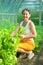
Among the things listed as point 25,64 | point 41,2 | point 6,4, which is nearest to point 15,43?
point 25,64

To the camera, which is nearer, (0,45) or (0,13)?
(0,45)

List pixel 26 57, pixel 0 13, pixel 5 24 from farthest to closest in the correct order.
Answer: pixel 0 13 → pixel 5 24 → pixel 26 57

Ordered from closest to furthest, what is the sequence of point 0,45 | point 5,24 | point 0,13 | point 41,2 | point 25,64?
point 0,45 < point 25,64 < point 5,24 < point 0,13 < point 41,2

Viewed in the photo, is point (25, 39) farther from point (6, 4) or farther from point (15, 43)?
point (6, 4)

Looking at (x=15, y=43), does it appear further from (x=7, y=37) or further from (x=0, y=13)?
(x=0, y=13)

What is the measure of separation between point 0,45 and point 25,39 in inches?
83.4

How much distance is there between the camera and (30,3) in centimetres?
1694

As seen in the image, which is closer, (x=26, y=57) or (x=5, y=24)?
(x=26, y=57)

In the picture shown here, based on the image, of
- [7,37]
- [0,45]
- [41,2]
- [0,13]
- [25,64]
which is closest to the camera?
[0,45]

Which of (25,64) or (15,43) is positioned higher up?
(15,43)

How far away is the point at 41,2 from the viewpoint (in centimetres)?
1616

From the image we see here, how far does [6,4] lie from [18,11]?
4.57 meters

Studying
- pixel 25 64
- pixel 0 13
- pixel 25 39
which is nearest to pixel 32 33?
pixel 25 39

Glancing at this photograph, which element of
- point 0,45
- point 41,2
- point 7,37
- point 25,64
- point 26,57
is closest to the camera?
point 0,45
